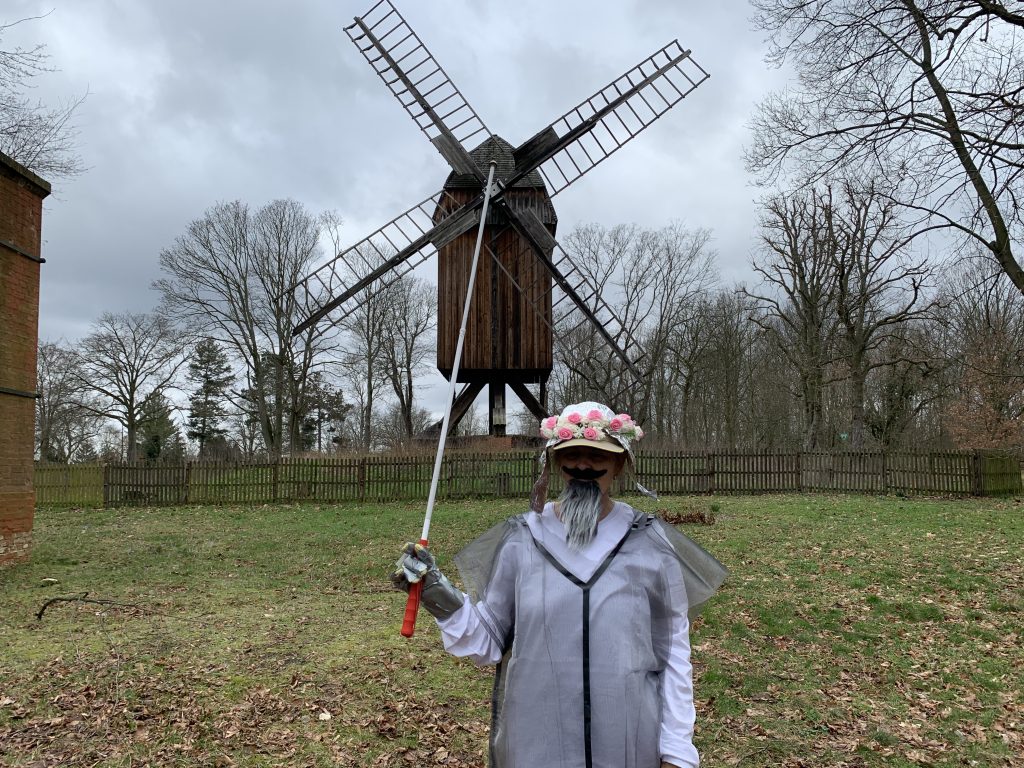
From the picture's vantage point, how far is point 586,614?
2.02 m

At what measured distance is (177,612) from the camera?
723 cm

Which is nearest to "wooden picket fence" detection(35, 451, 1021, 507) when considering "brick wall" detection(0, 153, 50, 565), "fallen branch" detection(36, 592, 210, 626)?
"brick wall" detection(0, 153, 50, 565)

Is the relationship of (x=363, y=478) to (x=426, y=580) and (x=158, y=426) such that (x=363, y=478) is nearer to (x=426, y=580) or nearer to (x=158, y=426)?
(x=426, y=580)

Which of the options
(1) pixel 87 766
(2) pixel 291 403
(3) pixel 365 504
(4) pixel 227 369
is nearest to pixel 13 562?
(1) pixel 87 766

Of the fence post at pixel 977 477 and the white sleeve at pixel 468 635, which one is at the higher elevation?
the white sleeve at pixel 468 635

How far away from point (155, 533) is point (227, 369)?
30.6 meters

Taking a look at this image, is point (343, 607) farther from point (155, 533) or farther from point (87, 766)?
point (155, 533)

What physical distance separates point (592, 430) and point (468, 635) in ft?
2.42

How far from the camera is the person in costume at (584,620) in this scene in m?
2.00

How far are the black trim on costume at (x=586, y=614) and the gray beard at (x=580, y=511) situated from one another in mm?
73

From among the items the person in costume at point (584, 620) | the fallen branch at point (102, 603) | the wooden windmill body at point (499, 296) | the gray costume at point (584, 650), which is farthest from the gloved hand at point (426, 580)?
the wooden windmill body at point (499, 296)

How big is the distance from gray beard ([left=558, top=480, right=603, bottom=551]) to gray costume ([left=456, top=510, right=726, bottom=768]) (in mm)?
87

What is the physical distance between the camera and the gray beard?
2.11 m

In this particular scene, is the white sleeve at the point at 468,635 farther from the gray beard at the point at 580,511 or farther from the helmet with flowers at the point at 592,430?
the helmet with flowers at the point at 592,430
